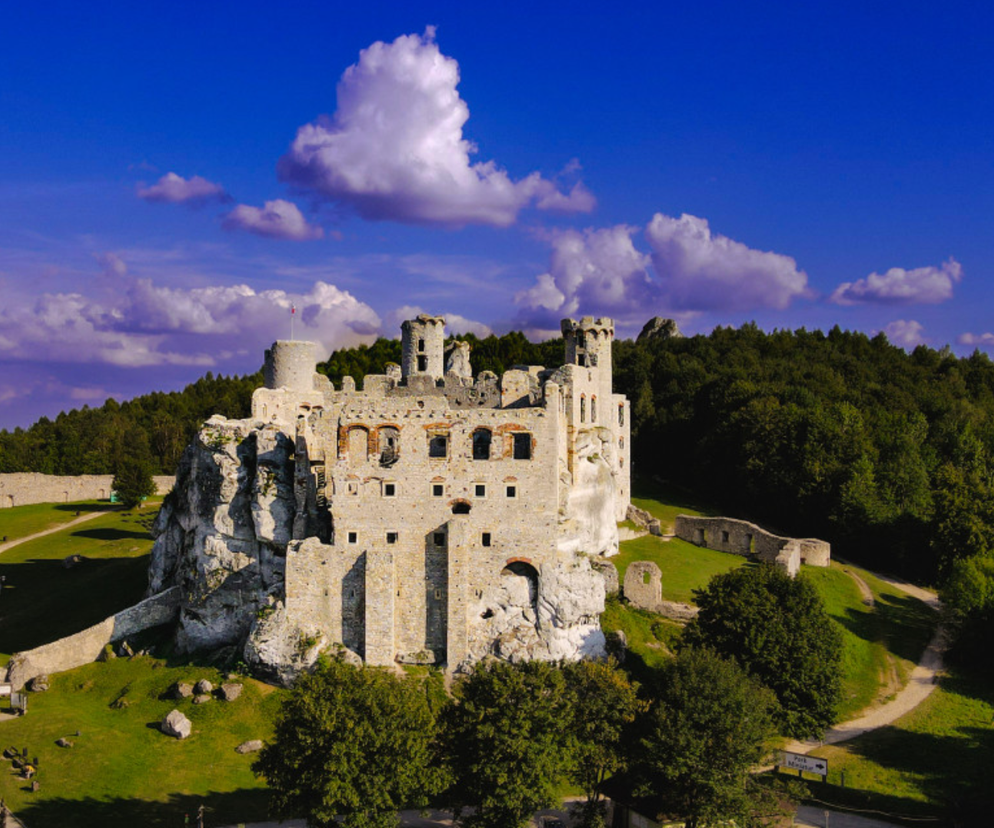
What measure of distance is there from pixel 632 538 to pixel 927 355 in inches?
3066

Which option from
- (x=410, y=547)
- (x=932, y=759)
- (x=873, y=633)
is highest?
(x=410, y=547)

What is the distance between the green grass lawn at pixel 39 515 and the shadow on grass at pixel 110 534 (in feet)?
21.2

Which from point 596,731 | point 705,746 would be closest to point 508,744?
point 596,731

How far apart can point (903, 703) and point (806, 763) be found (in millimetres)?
13431

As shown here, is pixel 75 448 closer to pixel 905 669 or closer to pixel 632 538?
pixel 632 538

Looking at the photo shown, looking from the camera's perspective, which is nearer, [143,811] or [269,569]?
[143,811]

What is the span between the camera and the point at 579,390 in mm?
57312

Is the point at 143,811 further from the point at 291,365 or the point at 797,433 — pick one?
the point at 797,433

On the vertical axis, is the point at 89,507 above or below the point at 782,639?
above

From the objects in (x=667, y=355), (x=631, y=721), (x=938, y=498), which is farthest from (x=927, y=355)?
(x=631, y=721)

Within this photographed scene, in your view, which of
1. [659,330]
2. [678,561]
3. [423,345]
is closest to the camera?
[678,561]

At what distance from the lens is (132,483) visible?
332 feet

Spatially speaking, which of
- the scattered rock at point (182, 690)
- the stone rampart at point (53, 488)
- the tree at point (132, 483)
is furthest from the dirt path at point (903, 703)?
the stone rampart at point (53, 488)

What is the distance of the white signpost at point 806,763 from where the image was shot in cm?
3953
